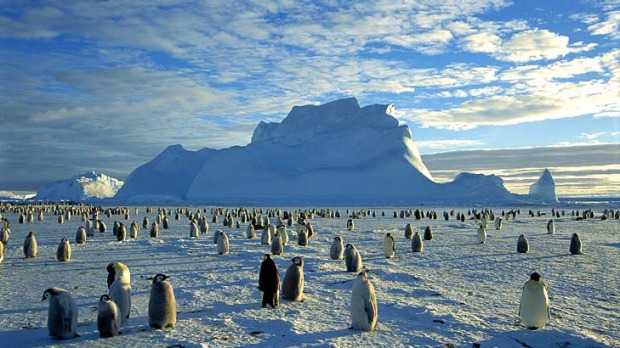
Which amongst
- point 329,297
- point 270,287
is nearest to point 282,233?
point 329,297

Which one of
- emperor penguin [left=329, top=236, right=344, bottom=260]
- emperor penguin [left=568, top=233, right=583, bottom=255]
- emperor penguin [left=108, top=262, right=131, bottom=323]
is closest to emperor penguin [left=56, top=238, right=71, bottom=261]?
emperor penguin [left=329, top=236, right=344, bottom=260]

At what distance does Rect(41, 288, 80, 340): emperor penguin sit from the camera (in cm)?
652

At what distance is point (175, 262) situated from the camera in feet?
44.8

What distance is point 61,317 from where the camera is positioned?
6531 mm

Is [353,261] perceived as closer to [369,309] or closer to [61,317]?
[369,309]

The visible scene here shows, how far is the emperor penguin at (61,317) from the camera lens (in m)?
6.52

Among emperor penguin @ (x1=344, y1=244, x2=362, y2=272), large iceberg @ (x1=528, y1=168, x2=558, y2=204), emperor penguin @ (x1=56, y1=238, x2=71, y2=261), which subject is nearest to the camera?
emperor penguin @ (x1=344, y1=244, x2=362, y2=272)

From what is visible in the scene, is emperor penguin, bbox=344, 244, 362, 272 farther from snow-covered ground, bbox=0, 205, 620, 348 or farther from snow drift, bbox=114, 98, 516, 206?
snow drift, bbox=114, 98, 516, 206

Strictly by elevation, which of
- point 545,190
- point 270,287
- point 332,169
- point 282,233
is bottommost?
point 270,287

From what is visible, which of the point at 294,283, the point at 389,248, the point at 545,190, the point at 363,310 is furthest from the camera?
the point at 545,190

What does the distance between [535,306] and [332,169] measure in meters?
104

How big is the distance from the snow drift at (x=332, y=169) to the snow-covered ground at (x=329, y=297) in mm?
87328

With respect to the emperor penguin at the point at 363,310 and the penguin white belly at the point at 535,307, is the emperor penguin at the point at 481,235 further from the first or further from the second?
the emperor penguin at the point at 363,310

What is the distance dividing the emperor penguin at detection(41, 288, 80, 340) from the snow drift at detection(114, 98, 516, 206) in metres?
95.8
